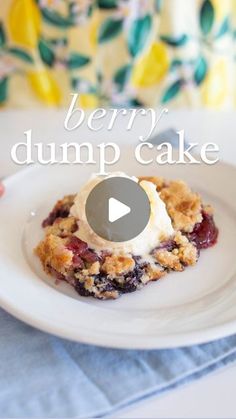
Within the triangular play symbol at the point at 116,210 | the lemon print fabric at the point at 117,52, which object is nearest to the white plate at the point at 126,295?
the triangular play symbol at the point at 116,210

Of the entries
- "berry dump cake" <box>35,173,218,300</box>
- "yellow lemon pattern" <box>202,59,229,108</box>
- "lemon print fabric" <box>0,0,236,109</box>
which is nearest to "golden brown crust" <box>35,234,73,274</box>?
"berry dump cake" <box>35,173,218,300</box>

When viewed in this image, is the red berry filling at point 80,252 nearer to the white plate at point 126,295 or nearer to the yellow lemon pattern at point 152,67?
the white plate at point 126,295

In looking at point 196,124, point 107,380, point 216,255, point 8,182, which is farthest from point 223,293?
point 196,124

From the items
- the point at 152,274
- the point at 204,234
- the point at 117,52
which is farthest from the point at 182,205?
the point at 117,52

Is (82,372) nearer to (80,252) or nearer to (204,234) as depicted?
(80,252)

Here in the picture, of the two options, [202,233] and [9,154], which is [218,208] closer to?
[202,233]

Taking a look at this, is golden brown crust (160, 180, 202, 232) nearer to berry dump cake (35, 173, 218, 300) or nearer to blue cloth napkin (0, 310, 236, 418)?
berry dump cake (35, 173, 218, 300)

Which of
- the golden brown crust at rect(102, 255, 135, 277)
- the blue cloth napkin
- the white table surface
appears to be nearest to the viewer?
the blue cloth napkin
